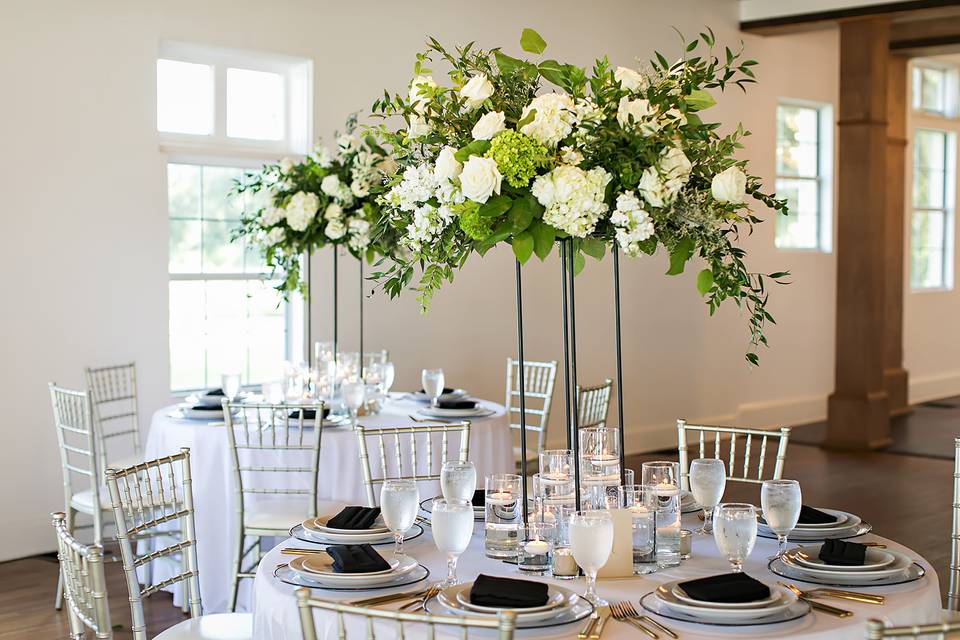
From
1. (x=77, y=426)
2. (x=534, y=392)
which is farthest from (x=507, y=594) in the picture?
(x=534, y=392)

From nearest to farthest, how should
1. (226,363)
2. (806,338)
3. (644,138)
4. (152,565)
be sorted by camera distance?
1. (644,138)
2. (152,565)
3. (226,363)
4. (806,338)

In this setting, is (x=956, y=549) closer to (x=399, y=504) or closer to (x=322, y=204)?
(x=399, y=504)

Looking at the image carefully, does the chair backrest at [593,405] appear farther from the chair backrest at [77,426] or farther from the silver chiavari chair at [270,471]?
the chair backrest at [77,426]

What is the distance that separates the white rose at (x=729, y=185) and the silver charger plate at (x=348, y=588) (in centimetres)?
112

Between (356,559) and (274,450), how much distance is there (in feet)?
7.54

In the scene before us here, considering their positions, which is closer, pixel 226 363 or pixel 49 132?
pixel 49 132

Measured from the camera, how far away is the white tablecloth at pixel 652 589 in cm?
218

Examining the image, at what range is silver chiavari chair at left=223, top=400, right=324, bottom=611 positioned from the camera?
4.48 metres

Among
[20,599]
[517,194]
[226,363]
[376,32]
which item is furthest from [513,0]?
[517,194]

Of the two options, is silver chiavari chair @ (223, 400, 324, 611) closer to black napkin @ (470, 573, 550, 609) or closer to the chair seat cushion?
the chair seat cushion

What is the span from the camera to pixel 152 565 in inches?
→ 211

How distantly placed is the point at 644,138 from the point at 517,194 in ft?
1.05

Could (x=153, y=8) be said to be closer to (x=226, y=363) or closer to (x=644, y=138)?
(x=226, y=363)

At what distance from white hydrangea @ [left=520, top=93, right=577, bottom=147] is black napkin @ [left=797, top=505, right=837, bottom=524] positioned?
1.22 metres
